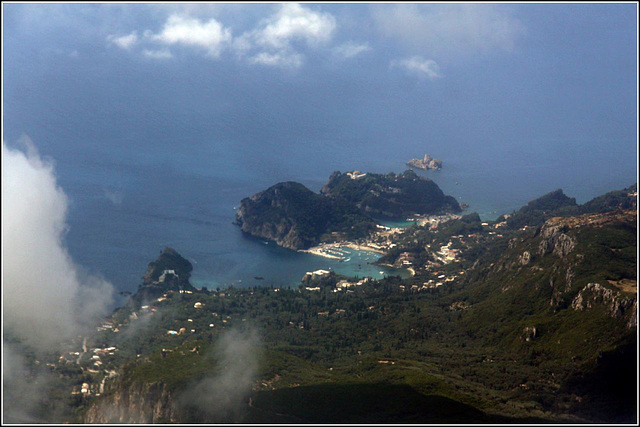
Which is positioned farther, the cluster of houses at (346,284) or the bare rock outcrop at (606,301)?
the cluster of houses at (346,284)

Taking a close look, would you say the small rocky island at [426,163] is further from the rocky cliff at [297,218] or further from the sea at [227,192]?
the rocky cliff at [297,218]

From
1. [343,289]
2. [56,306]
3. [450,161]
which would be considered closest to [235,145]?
[450,161]

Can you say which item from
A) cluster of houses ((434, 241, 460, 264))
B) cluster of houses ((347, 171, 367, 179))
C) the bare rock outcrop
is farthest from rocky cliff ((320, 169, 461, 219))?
the bare rock outcrop

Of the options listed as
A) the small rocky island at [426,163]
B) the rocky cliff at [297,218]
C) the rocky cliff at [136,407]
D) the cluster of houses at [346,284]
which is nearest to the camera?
the rocky cliff at [136,407]

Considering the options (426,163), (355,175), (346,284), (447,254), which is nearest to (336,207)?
(355,175)

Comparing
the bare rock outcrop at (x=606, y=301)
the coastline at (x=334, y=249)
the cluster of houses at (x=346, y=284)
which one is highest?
the coastline at (x=334, y=249)

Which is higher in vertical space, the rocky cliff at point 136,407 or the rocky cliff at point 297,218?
the rocky cliff at point 297,218

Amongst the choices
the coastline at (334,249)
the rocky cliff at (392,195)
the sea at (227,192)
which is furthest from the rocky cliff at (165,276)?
the rocky cliff at (392,195)
